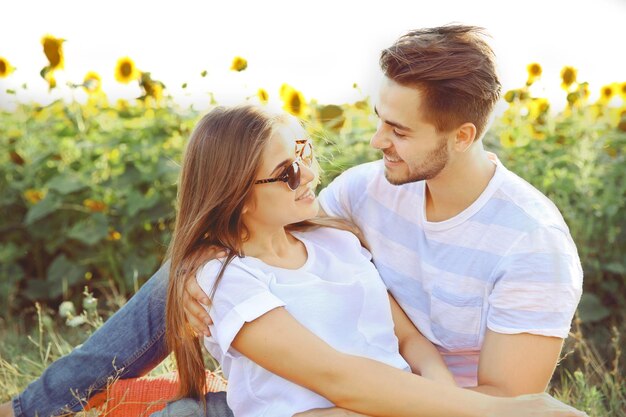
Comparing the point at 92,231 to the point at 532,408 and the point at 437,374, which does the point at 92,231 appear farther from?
the point at 532,408

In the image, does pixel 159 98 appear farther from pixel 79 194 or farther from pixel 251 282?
pixel 251 282

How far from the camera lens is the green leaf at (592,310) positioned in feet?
13.8

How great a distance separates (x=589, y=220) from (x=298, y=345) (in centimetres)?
242

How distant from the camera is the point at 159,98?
4605mm

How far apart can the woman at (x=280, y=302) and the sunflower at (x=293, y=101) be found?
1830 mm

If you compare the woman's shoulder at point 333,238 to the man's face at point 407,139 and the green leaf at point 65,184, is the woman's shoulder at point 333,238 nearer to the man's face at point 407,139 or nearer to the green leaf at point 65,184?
the man's face at point 407,139

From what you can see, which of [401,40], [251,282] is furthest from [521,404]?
[401,40]

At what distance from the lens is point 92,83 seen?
187 inches

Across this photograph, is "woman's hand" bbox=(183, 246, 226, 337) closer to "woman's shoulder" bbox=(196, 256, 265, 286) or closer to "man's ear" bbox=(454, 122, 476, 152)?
"woman's shoulder" bbox=(196, 256, 265, 286)

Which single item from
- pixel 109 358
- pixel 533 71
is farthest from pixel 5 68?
pixel 533 71

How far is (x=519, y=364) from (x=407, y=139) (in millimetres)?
773

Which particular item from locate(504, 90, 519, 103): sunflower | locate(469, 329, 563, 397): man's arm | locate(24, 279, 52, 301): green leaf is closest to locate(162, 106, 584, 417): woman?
locate(469, 329, 563, 397): man's arm

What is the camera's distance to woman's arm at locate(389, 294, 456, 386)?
2463 millimetres

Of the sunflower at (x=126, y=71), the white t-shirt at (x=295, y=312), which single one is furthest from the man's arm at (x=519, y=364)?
the sunflower at (x=126, y=71)
